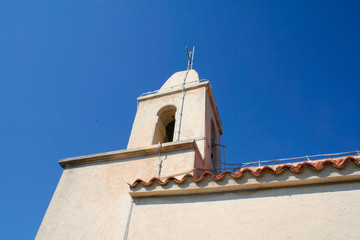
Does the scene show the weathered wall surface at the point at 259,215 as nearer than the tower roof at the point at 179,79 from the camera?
Yes

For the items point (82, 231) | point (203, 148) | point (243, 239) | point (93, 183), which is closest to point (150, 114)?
Answer: point (203, 148)

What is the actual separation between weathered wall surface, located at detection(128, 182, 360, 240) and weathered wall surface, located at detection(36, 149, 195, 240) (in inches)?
43.6

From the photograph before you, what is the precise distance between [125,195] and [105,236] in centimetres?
87

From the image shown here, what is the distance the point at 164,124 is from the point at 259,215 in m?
5.61

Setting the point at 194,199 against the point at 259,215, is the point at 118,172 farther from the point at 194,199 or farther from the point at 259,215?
the point at 259,215

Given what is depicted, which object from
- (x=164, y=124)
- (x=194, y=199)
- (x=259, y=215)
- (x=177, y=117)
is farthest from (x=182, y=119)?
(x=259, y=215)

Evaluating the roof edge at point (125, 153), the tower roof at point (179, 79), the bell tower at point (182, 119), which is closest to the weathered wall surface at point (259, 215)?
the roof edge at point (125, 153)

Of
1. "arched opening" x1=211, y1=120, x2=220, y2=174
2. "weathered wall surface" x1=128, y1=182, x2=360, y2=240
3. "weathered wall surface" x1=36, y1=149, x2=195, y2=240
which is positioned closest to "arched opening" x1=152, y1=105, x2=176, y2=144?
"arched opening" x1=211, y1=120, x2=220, y2=174

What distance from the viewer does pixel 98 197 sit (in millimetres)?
5762

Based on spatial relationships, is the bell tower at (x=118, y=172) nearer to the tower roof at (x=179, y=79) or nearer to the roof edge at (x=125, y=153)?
the roof edge at (x=125, y=153)

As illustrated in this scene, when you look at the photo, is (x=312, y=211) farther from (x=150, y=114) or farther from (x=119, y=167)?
(x=150, y=114)

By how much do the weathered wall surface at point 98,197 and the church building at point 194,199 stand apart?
0.02m

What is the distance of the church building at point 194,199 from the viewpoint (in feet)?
11.5

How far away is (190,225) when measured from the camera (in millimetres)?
→ 3906
